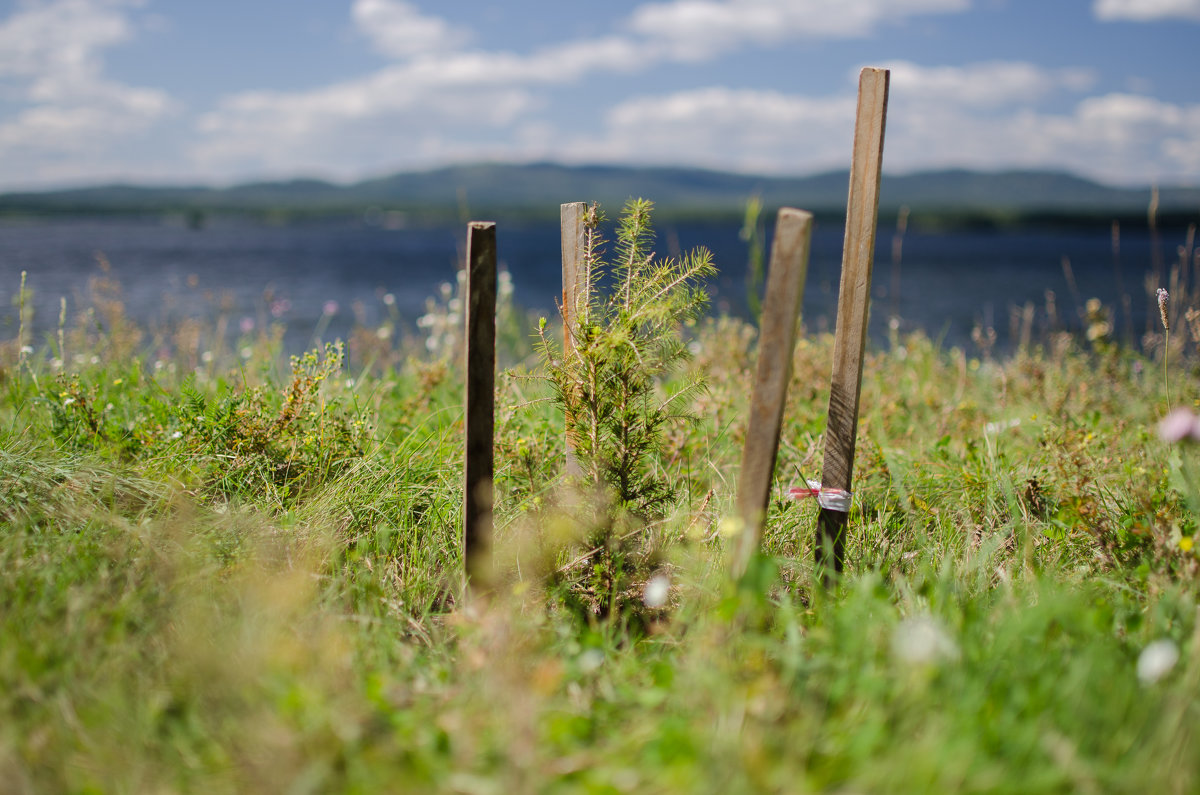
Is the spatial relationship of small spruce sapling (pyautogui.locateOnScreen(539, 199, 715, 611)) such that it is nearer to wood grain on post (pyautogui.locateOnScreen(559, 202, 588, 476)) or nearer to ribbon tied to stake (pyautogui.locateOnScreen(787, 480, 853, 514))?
wood grain on post (pyautogui.locateOnScreen(559, 202, 588, 476))

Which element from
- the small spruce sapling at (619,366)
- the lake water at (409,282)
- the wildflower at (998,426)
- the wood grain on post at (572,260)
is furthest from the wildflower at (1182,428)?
the lake water at (409,282)

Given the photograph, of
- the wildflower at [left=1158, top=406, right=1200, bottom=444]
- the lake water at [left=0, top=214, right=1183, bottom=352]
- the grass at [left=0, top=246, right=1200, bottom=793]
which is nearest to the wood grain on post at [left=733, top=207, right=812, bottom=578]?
the grass at [left=0, top=246, right=1200, bottom=793]

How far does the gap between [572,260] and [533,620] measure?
1306 millimetres

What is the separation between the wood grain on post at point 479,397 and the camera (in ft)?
7.38

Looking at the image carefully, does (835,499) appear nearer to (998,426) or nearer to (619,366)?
(619,366)

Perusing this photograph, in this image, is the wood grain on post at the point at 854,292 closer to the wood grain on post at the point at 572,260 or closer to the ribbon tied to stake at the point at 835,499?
the ribbon tied to stake at the point at 835,499

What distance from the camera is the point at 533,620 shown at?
7.55 ft

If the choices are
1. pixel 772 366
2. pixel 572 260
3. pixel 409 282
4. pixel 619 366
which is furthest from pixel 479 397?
pixel 409 282

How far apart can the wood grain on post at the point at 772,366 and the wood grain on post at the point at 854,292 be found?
41 centimetres

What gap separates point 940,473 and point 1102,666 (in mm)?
1849

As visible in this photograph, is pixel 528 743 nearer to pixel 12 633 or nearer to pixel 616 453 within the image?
pixel 616 453

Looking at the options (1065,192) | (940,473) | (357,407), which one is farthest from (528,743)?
(1065,192)

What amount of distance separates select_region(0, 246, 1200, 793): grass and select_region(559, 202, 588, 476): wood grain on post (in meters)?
0.64

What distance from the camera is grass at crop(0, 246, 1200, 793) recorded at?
1588 millimetres
